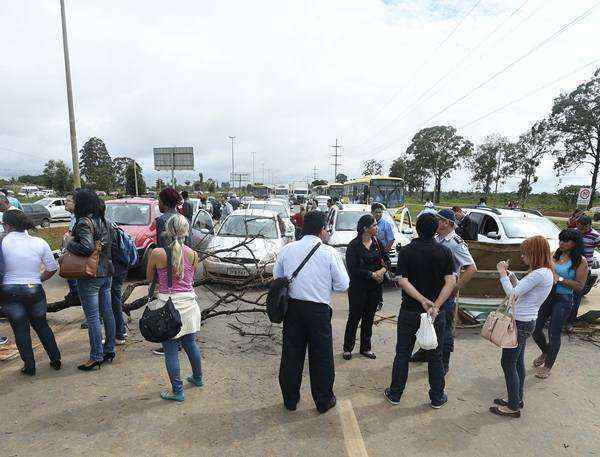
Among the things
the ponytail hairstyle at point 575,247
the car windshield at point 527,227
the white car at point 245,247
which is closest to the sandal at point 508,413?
the ponytail hairstyle at point 575,247

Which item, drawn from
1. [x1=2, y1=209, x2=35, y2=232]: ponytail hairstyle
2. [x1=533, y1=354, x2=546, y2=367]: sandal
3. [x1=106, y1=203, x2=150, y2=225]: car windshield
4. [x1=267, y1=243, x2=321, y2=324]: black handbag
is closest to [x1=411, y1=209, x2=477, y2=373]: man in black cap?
[x1=533, y1=354, x2=546, y2=367]: sandal

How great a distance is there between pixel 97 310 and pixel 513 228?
7907 mm

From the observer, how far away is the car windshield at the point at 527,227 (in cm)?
757

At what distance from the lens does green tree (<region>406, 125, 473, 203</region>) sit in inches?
2138

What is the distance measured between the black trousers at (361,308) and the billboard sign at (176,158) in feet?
82.9

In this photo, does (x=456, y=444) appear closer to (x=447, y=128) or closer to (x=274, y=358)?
(x=274, y=358)

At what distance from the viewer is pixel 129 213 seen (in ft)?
29.7

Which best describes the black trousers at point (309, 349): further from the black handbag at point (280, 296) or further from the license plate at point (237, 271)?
the license plate at point (237, 271)

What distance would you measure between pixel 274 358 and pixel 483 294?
3594 mm

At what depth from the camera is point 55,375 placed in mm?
3807

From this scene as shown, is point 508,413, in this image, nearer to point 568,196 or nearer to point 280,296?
point 280,296

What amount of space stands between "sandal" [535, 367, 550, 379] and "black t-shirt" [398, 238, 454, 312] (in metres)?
1.97

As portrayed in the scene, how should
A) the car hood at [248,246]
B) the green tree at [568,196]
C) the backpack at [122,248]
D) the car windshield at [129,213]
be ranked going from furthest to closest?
the green tree at [568,196] → the car windshield at [129,213] → the car hood at [248,246] → the backpack at [122,248]

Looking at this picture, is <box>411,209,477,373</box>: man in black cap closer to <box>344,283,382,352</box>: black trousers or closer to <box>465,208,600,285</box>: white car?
<box>344,283,382,352</box>: black trousers
